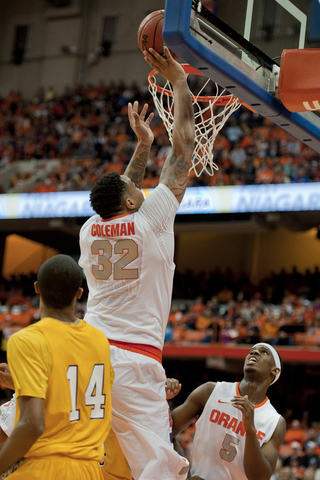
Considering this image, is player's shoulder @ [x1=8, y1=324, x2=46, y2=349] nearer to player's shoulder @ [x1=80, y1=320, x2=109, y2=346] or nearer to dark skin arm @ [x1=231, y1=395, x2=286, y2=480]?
player's shoulder @ [x1=80, y1=320, x2=109, y2=346]

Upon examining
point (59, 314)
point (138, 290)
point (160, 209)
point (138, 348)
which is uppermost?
point (160, 209)

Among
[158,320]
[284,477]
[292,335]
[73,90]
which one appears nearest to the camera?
[158,320]

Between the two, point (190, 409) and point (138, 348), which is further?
point (190, 409)

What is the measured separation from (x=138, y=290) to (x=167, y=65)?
124 cm

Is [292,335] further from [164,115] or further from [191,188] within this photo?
[164,115]

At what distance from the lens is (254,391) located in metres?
3.97

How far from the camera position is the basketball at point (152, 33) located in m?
3.72

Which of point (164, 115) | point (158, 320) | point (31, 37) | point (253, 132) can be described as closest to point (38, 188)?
point (253, 132)

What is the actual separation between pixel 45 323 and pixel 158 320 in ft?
2.35

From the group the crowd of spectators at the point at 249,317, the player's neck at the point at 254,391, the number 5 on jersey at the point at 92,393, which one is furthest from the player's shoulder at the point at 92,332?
the crowd of spectators at the point at 249,317

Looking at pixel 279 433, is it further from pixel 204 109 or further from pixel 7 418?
pixel 204 109

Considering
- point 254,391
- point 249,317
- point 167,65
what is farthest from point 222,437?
point 249,317

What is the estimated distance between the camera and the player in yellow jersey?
2.23m

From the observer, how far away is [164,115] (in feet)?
15.3
